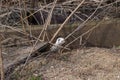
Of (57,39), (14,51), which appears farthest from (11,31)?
(57,39)

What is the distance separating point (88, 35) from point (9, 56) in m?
0.98

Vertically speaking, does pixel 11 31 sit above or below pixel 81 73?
above

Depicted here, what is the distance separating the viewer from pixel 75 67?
3922 millimetres

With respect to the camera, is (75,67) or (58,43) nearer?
(75,67)

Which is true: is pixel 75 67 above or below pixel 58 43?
below

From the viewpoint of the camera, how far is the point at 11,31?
4.31 m

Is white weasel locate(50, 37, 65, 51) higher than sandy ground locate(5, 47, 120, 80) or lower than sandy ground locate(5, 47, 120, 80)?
higher

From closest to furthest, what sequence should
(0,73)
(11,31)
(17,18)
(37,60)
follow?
(0,73) → (37,60) → (11,31) → (17,18)

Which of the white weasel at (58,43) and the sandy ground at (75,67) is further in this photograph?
the white weasel at (58,43)

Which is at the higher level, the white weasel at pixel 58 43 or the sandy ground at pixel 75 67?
the white weasel at pixel 58 43

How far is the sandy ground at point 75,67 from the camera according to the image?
3.76 m

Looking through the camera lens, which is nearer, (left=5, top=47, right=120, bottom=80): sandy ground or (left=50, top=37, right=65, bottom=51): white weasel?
(left=5, top=47, right=120, bottom=80): sandy ground

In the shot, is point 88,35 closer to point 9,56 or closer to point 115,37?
point 115,37

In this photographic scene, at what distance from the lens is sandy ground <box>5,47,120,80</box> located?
3762mm
